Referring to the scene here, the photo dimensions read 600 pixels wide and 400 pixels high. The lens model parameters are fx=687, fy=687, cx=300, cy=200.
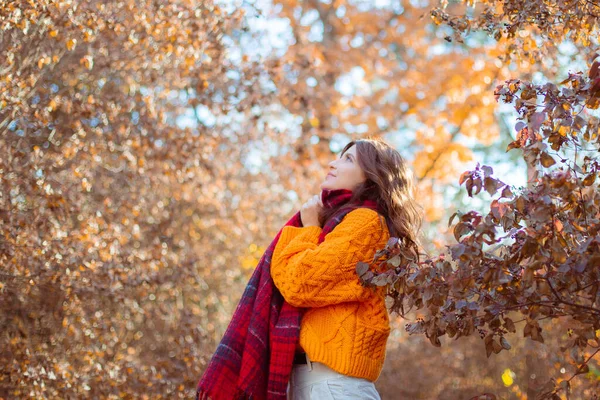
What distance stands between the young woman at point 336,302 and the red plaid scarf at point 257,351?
0.07 m

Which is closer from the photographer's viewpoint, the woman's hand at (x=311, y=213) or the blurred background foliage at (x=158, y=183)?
the woman's hand at (x=311, y=213)

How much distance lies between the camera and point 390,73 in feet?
35.8

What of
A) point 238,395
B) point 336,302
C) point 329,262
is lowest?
point 238,395

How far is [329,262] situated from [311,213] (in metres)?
0.43

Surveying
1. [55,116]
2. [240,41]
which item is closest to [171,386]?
[55,116]

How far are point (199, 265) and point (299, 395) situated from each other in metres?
4.60

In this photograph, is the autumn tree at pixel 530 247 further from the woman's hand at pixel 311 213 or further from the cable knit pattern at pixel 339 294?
the woman's hand at pixel 311 213

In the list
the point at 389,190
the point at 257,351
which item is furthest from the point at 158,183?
the point at 257,351

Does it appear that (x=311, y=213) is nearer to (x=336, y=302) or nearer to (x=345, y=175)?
(x=345, y=175)

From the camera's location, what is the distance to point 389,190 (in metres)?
2.93

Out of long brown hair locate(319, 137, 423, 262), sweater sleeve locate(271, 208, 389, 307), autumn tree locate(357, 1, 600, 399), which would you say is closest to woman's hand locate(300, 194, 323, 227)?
long brown hair locate(319, 137, 423, 262)

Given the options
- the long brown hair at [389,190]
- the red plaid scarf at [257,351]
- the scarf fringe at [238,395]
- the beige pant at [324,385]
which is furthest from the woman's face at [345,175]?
the scarf fringe at [238,395]

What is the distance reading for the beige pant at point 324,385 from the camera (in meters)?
2.53

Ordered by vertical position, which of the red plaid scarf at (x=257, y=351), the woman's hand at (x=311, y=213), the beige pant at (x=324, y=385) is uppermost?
the woman's hand at (x=311, y=213)
